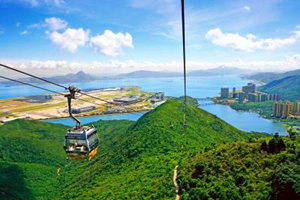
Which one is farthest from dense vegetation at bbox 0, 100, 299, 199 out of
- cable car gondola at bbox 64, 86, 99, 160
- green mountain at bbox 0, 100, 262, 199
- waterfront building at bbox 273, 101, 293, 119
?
waterfront building at bbox 273, 101, 293, 119

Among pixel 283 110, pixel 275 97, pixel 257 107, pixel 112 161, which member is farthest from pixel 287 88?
pixel 112 161

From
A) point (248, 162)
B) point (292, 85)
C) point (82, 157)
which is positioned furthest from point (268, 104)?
point (82, 157)

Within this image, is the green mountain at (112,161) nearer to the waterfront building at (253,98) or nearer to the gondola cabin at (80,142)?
→ the gondola cabin at (80,142)

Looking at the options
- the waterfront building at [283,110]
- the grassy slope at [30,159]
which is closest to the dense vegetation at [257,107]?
the waterfront building at [283,110]

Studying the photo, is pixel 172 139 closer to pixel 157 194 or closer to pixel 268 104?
pixel 157 194

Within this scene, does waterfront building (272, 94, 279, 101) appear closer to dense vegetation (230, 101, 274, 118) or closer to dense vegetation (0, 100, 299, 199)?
dense vegetation (230, 101, 274, 118)
